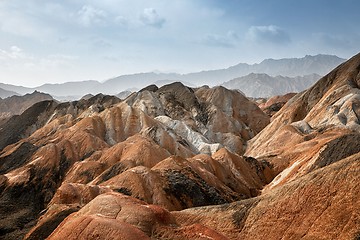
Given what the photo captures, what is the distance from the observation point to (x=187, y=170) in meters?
51.0

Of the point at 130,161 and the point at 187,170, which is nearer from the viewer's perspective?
the point at 187,170

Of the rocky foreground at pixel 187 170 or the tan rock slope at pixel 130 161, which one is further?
the tan rock slope at pixel 130 161

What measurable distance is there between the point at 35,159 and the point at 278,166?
155 feet

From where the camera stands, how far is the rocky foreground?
24.6 meters

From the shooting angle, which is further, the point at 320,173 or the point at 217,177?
the point at 217,177

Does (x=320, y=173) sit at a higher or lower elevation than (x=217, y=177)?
higher

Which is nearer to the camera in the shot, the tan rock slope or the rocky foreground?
the rocky foreground

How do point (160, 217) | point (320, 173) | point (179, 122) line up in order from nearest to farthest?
point (320, 173), point (160, 217), point (179, 122)

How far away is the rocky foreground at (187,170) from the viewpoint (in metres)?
24.6

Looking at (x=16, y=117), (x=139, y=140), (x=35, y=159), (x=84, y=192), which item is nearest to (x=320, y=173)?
(x=84, y=192)

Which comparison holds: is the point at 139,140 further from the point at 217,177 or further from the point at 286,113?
the point at 286,113

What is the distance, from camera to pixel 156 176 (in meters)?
48.0

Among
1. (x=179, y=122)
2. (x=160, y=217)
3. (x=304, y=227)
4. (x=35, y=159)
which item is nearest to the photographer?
(x=304, y=227)

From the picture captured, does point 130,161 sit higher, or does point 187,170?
point 130,161
